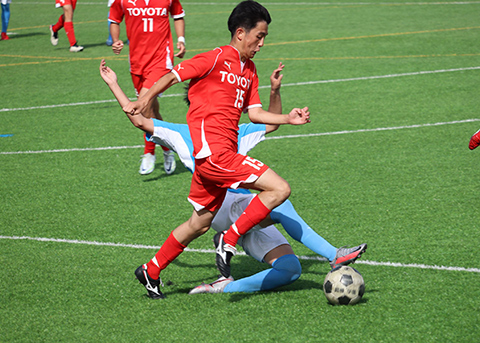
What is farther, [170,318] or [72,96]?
[72,96]

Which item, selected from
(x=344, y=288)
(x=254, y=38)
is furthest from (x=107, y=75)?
(x=344, y=288)

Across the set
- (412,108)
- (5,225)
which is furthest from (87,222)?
(412,108)

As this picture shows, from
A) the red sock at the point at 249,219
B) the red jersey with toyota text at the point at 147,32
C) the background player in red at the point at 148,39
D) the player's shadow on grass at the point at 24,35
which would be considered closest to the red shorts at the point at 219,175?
the red sock at the point at 249,219

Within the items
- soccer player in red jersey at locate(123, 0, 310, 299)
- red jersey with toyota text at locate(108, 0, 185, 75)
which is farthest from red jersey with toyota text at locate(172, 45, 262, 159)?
red jersey with toyota text at locate(108, 0, 185, 75)

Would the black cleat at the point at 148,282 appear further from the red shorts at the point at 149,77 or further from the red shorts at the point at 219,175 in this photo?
the red shorts at the point at 149,77

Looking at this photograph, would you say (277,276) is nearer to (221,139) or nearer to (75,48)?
(221,139)

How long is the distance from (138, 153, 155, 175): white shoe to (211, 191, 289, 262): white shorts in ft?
10.2

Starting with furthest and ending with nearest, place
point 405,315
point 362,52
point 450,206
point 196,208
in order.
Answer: point 362,52
point 450,206
point 196,208
point 405,315

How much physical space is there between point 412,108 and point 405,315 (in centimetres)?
623

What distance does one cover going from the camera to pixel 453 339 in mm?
3852

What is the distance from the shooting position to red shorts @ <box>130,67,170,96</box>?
7.97 meters

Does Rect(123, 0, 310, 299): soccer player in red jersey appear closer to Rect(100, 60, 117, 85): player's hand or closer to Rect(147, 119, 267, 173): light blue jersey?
Rect(100, 60, 117, 85): player's hand

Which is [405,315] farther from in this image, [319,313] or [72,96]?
[72,96]

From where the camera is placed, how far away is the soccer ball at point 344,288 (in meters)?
4.28
